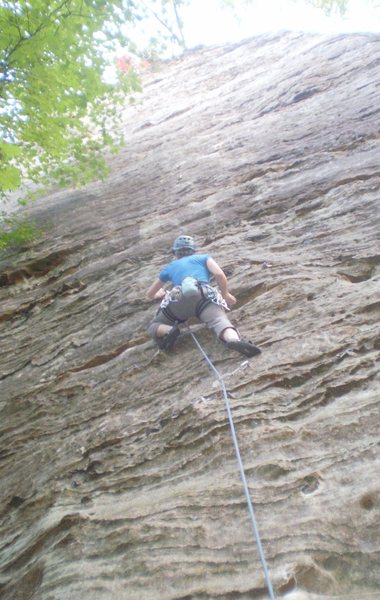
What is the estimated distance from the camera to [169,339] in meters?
5.88

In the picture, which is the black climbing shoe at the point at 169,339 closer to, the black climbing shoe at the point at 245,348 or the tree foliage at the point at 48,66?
the black climbing shoe at the point at 245,348

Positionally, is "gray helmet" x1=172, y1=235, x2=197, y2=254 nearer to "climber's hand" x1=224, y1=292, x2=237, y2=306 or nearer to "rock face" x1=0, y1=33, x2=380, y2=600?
"rock face" x1=0, y1=33, x2=380, y2=600

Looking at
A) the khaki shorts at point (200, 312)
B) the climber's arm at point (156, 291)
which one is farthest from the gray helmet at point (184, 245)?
the khaki shorts at point (200, 312)

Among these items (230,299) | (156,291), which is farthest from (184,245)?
(230,299)

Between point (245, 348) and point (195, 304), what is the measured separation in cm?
96

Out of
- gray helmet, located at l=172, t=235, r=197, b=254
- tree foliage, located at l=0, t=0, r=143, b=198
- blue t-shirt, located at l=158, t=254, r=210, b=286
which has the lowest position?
blue t-shirt, located at l=158, t=254, r=210, b=286

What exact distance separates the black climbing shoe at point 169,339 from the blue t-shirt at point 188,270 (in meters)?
0.69

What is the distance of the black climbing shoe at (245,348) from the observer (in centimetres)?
517

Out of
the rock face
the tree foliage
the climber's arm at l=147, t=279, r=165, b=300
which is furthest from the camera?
the tree foliage

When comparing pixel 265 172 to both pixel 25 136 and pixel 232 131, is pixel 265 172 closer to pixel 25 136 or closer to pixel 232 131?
pixel 232 131

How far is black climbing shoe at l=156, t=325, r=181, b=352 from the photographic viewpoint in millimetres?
5809

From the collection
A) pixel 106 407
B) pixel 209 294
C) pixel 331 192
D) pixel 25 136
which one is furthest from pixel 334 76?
pixel 106 407

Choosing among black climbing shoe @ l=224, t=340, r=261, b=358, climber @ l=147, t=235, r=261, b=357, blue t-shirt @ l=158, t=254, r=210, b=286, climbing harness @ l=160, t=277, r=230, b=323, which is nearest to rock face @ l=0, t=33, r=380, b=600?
black climbing shoe @ l=224, t=340, r=261, b=358

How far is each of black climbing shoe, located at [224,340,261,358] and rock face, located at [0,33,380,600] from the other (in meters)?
0.14
